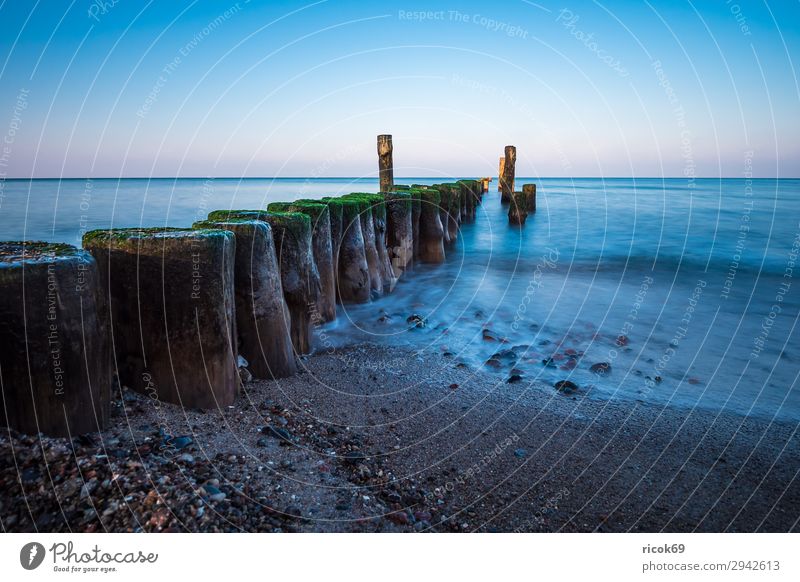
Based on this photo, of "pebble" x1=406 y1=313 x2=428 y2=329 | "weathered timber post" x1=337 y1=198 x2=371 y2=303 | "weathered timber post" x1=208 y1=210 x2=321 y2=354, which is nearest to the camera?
"weathered timber post" x1=208 y1=210 x2=321 y2=354

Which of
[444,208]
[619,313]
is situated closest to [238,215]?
[619,313]

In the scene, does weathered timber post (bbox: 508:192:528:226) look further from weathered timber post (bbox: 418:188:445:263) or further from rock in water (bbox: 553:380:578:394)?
rock in water (bbox: 553:380:578:394)

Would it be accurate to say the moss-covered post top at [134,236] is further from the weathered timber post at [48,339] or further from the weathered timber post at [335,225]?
the weathered timber post at [335,225]

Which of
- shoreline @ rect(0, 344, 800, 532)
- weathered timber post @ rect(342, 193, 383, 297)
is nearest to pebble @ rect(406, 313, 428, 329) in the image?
weathered timber post @ rect(342, 193, 383, 297)

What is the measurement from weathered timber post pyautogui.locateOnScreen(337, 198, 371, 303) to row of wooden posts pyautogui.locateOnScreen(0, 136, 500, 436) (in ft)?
5.73

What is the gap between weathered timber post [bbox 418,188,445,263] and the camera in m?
11.5

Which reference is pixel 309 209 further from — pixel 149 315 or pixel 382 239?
pixel 382 239

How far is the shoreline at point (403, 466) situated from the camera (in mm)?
2371

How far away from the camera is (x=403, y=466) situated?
332 centimetres

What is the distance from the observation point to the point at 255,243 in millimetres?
3973

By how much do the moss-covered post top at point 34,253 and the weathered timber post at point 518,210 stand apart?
20.4 m

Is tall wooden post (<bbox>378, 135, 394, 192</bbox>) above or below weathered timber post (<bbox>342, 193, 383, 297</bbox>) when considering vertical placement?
above

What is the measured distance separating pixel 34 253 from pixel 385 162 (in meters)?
12.9

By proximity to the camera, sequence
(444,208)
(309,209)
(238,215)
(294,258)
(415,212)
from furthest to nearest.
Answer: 1. (444,208)
2. (415,212)
3. (309,209)
4. (294,258)
5. (238,215)
